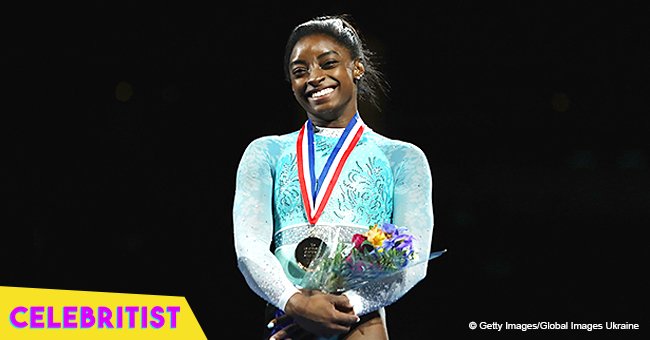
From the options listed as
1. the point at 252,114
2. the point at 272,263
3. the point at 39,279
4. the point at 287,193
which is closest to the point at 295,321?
the point at 272,263

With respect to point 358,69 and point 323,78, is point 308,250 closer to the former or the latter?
point 323,78

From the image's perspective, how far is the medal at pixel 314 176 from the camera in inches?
110

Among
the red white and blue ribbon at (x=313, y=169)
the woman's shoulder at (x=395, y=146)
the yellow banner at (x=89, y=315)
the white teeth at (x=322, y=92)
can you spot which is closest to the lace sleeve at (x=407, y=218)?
the woman's shoulder at (x=395, y=146)

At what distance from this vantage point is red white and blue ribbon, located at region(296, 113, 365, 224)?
2.84 metres

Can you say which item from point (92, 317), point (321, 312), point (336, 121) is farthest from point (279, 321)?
point (92, 317)

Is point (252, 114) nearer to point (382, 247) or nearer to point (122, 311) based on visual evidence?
point (122, 311)

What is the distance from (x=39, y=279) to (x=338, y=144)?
64.2 inches

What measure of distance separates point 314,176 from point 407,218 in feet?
1.02

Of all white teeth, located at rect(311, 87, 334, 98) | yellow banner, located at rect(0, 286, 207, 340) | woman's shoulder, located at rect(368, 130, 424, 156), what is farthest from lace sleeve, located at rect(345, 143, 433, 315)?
yellow banner, located at rect(0, 286, 207, 340)

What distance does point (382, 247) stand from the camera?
263cm

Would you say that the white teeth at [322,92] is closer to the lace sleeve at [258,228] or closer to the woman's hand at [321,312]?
the lace sleeve at [258,228]

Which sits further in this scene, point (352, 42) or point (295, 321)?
point (352, 42)

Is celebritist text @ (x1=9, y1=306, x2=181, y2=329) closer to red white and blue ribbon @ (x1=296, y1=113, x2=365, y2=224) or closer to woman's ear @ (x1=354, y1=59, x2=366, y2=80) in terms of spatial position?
→ red white and blue ribbon @ (x1=296, y1=113, x2=365, y2=224)

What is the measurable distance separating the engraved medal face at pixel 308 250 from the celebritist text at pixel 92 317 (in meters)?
1.15
